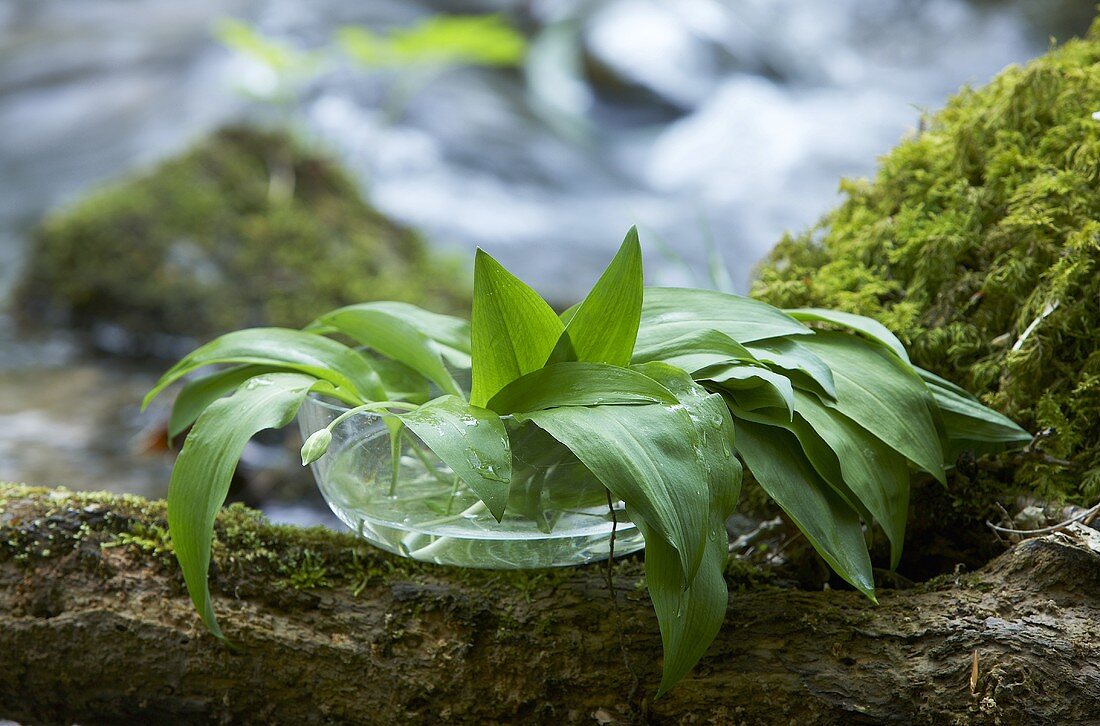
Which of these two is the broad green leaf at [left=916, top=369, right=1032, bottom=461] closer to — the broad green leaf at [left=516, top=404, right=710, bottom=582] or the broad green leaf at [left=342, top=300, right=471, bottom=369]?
the broad green leaf at [left=516, top=404, right=710, bottom=582]

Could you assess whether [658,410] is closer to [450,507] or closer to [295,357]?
[450,507]

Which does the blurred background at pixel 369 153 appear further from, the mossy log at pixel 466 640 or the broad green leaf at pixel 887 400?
the mossy log at pixel 466 640

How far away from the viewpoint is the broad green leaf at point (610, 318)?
3.46 feet

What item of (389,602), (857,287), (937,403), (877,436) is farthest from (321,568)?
(857,287)

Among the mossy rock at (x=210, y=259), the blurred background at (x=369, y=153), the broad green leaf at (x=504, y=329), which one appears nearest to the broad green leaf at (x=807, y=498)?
the broad green leaf at (x=504, y=329)

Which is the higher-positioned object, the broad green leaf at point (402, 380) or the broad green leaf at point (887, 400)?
the broad green leaf at point (402, 380)

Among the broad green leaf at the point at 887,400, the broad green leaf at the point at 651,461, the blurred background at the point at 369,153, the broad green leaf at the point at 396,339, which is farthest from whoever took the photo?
the blurred background at the point at 369,153

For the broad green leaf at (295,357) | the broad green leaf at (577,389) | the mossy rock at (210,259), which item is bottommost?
the broad green leaf at (577,389)

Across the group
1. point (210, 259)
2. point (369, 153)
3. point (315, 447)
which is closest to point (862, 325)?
point (315, 447)

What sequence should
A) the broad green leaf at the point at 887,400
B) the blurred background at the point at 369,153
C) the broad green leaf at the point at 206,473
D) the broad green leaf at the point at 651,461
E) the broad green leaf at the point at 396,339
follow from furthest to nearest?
1. the blurred background at the point at 369,153
2. the broad green leaf at the point at 396,339
3. the broad green leaf at the point at 887,400
4. the broad green leaf at the point at 206,473
5. the broad green leaf at the point at 651,461

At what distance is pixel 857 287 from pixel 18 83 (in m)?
7.52

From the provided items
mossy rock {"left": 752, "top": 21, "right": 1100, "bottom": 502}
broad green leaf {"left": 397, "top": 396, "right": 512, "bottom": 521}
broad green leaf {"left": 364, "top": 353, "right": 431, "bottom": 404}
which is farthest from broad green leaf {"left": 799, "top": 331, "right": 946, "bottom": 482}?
broad green leaf {"left": 364, "top": 353, "right": 431, "bottom": 404}

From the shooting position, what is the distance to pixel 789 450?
3.73ft

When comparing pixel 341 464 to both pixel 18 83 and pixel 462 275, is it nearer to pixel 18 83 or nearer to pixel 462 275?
pixel 462 275
